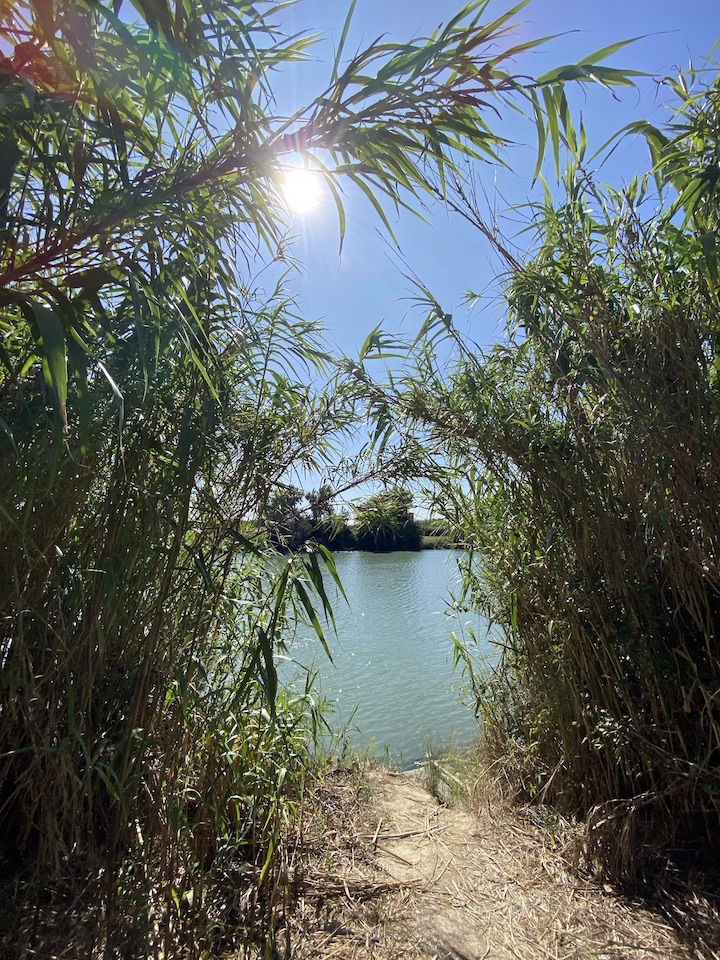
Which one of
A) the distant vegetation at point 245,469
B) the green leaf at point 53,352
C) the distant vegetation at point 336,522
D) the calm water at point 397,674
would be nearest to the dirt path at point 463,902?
the distant vegetation at point 245,469

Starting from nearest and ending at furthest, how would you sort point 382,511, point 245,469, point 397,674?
point 245,469
point 382,511
point 397,674

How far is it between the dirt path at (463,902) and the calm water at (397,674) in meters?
0.71

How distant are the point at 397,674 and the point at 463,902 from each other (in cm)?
372

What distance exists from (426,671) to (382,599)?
352 cm

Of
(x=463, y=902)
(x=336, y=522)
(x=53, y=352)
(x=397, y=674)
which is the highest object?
(x=53, y=352)

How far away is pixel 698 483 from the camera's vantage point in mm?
1673

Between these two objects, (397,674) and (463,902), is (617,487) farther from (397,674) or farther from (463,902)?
(397,674)

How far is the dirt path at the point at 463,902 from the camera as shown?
155 cm

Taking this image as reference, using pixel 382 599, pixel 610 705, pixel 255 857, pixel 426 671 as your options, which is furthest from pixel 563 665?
pixel 382 599

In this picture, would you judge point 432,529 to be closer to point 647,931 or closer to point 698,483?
point 698,483

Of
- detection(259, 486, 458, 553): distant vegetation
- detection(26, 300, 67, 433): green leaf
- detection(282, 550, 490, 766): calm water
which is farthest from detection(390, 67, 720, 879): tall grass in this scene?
detection(26, 300, 67, 433): green leaf

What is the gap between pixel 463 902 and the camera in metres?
1.79

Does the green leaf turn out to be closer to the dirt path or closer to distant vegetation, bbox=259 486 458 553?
distant vegetation, bbox=259 486 458 553

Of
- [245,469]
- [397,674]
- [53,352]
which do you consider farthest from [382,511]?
[397,674]
